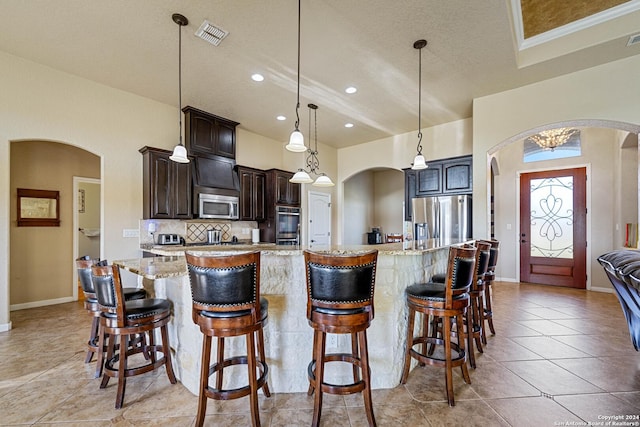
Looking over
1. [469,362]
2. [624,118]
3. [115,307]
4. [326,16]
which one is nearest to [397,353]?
[469,362]

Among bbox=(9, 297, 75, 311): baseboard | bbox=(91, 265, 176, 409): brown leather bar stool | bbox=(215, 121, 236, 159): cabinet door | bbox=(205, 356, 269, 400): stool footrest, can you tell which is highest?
bbox=(215, 121, 236, 159): cabinet door

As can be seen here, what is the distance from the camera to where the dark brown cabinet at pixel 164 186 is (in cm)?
426

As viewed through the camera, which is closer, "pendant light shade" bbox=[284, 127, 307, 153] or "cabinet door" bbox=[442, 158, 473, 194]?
"pendant light shade" bbox=[284, 127, 307, 153]

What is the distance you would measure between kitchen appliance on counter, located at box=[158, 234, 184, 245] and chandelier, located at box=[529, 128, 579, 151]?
6.53 meters

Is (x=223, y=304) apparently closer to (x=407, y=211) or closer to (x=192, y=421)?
(x=192, y=421)

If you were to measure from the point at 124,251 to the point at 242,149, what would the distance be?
110 inches

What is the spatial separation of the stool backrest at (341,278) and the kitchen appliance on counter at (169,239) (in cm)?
351

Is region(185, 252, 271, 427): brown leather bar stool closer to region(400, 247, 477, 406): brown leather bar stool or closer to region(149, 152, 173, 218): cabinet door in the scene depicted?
region(400, 247, 477, 406): brown leather bar stool

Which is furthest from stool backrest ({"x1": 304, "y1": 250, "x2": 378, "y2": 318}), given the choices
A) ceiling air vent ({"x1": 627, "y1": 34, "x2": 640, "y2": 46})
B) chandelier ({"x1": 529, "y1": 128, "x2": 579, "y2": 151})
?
chandelier ({"x1": 529, "y1": 128, "x2": 579, "y2": 151})

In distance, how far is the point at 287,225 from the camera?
599cm

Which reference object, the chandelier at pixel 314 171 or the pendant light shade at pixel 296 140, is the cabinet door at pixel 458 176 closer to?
the chandelier at pixel 314 171

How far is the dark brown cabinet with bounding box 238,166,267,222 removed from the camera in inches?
215

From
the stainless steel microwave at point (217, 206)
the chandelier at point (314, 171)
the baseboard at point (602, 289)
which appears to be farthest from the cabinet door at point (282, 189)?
the baseboard at point (602, 289)

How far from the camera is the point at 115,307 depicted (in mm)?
1987
